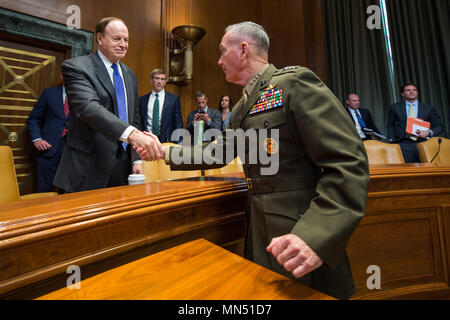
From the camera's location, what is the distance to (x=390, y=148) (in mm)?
2768

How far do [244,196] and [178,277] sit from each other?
0.62m

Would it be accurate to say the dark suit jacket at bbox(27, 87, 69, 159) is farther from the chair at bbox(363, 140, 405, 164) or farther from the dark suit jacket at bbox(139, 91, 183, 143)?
the chair at bbox(363, 140, 405, 164)

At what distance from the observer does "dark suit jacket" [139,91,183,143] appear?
4.04 m

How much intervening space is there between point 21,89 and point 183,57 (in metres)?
2.59

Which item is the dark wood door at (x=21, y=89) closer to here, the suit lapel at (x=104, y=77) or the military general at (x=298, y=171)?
the suit lapel at (x=104, y=77)

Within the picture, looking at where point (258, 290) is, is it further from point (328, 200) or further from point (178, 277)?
point (328, 200)

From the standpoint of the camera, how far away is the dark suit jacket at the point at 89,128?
1.47m

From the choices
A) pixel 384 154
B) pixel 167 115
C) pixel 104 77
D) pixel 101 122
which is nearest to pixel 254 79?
pixel 101 122

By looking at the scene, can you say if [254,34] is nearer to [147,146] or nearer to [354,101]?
[147,146]

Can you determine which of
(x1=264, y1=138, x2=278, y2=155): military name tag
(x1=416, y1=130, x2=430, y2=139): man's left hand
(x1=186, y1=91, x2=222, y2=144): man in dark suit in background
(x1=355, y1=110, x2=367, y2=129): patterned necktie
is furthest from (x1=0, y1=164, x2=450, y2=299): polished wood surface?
(x1=355, y1=110, x2=367, y2=129): patterned necktie

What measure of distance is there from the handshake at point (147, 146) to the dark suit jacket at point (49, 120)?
7.87 feet

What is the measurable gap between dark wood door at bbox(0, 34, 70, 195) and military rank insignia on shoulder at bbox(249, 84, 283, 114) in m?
3.79

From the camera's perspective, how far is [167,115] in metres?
4.06

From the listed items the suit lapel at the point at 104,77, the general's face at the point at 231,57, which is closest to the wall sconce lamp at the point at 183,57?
the suit lapel at the point at 104,77
